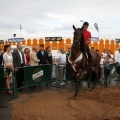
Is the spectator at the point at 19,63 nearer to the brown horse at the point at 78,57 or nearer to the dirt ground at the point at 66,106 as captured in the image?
the dirt ground at the point at 66,106

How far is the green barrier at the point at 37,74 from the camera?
11.0m

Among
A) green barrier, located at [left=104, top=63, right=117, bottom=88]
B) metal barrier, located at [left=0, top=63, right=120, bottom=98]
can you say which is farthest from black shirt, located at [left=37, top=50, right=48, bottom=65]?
green barrier, located at [left=104, top=63, right=117, bottom=88]

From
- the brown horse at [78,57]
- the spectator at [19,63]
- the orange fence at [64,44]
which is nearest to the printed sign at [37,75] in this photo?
the spectator at [19,63]

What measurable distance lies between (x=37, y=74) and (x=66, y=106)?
313cm

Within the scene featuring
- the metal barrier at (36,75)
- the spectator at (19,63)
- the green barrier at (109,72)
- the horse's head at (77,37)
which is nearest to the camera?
the horse's head at (77,37)

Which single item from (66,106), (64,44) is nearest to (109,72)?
(66,106)

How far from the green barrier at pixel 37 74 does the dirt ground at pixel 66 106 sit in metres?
0.56

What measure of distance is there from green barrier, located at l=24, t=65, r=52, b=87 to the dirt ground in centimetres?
56

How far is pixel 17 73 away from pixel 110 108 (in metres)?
3.76

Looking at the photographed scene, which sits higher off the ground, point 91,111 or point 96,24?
point 96,24

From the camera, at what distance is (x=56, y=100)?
9.87 meters

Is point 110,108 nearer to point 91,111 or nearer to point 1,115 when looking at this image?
point 91,111

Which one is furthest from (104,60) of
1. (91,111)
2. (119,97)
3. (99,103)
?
(91,111)

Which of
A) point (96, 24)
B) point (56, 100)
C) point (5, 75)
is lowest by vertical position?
point (56, 100)
